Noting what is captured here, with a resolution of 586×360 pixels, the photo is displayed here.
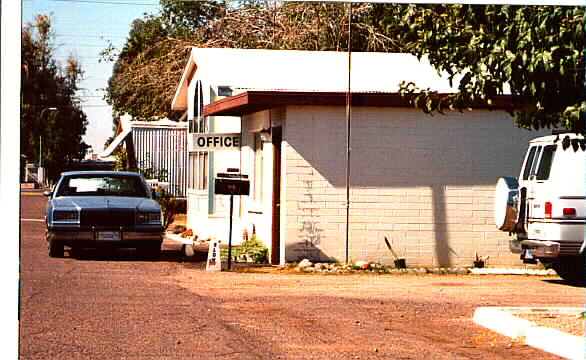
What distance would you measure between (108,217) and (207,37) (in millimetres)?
2785

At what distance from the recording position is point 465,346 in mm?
10547

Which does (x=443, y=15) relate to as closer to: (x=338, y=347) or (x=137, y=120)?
(x=338, y=347)

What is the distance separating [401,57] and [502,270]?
3.41 metres

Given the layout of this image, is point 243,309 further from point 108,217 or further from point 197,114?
point 197,114

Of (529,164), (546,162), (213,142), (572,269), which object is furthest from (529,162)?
(213,142)

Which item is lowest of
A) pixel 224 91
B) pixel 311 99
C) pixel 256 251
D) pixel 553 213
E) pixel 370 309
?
pixel 370 309

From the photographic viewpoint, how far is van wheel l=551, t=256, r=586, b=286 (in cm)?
1434

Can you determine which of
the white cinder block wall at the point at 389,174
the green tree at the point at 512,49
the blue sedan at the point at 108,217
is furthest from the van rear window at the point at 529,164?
the blue sedan at the point at 108,217

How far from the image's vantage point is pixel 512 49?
10.8m

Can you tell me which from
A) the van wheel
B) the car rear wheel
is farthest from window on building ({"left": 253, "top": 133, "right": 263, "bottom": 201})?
the van wheel

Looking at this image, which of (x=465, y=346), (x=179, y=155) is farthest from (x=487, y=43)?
(x=179, y=155)

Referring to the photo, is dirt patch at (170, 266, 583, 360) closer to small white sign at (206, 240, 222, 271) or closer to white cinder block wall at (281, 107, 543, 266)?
small white sign at (206, 240, 222, 271)

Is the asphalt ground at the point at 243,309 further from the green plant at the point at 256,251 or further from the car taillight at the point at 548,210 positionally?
the green plant at the point at 256,251

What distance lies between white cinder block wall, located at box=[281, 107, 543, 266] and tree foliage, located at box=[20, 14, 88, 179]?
17.7ft
